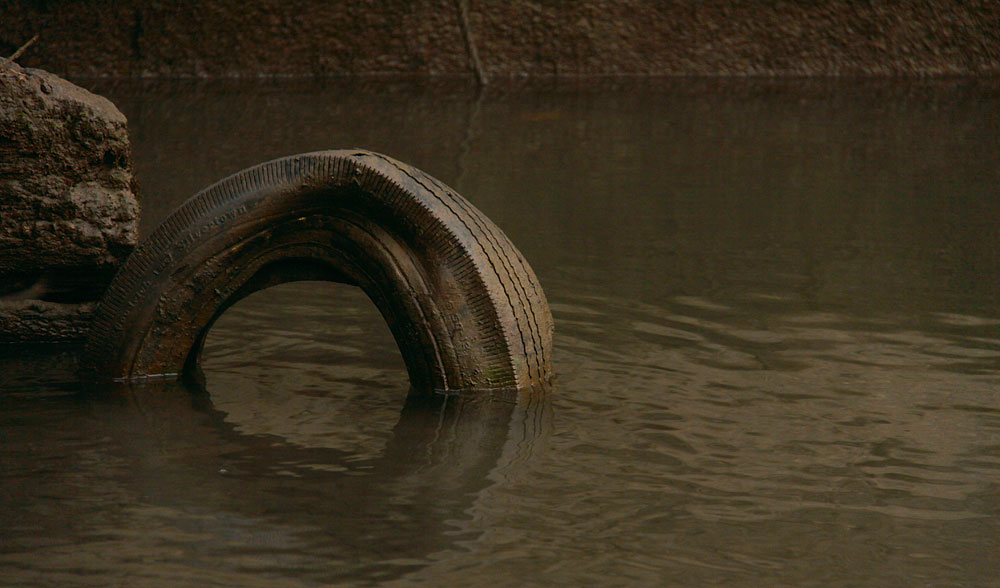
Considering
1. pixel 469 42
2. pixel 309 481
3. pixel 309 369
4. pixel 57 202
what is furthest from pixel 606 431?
pixel 469 42

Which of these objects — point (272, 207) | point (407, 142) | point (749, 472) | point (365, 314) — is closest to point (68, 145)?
point (272, 207)

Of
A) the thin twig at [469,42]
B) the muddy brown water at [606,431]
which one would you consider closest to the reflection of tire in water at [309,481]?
the muddy brown water at [606,431]

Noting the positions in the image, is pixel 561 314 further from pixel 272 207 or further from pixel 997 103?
pixel 997 103

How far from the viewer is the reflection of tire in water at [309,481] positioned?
3279mm

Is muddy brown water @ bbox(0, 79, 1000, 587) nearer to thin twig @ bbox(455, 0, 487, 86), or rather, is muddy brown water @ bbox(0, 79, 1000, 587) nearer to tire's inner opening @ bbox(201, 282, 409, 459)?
tire's inner opening @ bbox(201, 282, 409, 459)

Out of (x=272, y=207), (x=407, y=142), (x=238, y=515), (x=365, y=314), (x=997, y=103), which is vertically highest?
(x=997, y=103)

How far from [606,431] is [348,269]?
106 centimetres

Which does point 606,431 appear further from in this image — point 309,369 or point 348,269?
point 309,369

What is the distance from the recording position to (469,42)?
44.2ft

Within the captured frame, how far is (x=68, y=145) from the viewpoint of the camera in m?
4.95

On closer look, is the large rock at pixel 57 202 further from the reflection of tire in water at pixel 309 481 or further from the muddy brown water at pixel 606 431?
the reflection of tire in water at pixel 309 481

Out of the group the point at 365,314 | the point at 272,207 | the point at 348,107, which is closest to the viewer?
the point at 272,207

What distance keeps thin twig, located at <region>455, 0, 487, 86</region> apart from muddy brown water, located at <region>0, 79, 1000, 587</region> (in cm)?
544

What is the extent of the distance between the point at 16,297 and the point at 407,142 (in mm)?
4866
